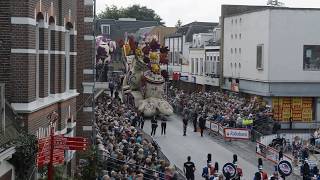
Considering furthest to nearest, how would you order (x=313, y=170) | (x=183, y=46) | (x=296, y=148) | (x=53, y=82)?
(x=183, y=46) < (x=296, y=148) < (x=313, y=170) < (x=53, y=82)

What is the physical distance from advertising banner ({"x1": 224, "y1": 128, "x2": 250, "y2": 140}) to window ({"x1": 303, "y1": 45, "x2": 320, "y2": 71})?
33.9ft

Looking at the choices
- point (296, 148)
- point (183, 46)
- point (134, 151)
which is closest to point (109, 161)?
point (134, 151)

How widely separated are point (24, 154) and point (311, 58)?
117 ft

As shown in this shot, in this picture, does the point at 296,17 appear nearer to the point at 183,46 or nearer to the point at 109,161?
the point at 109,161

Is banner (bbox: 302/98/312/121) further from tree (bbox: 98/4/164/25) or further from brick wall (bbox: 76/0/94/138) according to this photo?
tree (bbox: 98/4/164/25)

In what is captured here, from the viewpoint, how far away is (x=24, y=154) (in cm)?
1334

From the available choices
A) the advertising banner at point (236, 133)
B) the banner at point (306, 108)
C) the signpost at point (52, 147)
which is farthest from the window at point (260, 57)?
the signpost at point (52, 147)

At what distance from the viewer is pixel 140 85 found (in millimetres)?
48969

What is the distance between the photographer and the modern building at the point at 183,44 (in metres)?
75.8

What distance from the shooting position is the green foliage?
13219 mm

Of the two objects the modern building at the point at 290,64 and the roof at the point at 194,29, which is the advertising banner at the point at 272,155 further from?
the roof at the point at 194,29

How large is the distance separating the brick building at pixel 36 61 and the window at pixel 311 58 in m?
27.8

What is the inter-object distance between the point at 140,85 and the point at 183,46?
29.0 meters

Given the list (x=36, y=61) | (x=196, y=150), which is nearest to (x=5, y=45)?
(x=36, y=61)
